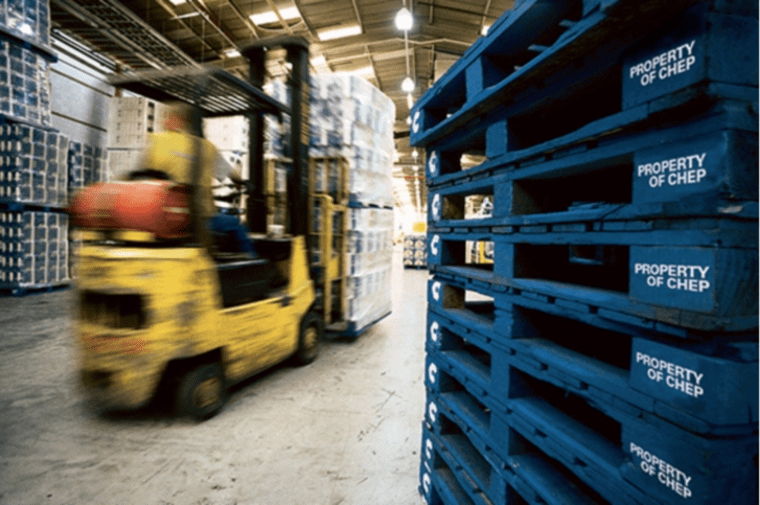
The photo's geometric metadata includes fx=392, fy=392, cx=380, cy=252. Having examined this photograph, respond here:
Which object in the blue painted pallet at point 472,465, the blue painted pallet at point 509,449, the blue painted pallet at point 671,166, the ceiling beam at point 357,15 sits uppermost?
the ceiling beam at point 357,15

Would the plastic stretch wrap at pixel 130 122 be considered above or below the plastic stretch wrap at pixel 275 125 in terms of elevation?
above

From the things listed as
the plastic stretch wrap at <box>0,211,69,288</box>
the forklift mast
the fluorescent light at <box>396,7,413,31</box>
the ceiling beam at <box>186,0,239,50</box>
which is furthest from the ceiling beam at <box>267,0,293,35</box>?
the plastic stretch wrap at <box>0,211,69,288</box>

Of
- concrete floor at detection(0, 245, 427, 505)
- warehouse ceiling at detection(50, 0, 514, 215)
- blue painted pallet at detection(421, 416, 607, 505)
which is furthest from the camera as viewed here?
warehouse ceiling at detection(50, 0, 514, 215)

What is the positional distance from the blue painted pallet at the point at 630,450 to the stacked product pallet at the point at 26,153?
9.24m

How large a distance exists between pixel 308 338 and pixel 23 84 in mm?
7461

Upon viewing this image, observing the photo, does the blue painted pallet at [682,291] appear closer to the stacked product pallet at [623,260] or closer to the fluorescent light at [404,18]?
the stacked product pallet at [623,260]

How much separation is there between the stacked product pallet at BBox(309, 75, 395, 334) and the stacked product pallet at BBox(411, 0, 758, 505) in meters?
3.14

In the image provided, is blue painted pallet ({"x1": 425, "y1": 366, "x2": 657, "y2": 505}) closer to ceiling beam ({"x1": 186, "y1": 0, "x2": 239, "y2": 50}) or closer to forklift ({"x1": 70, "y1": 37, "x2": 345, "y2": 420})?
forklift ({"x1": 70, "y1": 37, "x2": 345, "y2": 420})

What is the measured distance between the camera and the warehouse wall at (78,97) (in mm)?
9414

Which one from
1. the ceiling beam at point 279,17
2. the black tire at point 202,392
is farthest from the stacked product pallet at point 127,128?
the black tire at point 202,392

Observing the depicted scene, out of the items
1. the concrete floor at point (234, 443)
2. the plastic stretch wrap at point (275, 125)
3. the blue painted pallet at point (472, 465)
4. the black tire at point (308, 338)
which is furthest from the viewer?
the plastic stretch wrap at point (275, 125)

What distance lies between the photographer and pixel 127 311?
Result: 270cm

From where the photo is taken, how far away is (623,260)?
185cm

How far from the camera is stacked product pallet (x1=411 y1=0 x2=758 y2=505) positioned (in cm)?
80
